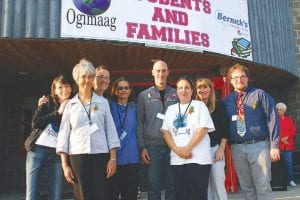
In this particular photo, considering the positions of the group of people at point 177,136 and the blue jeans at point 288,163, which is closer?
the group of people at point 177,136

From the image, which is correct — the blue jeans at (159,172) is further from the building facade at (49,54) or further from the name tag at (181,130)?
the building facade at (49,54)

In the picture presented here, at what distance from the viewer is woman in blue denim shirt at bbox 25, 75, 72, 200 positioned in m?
4.23

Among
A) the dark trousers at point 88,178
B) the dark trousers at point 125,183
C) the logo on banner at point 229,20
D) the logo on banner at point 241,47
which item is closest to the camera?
the dark trousers at point 88,178

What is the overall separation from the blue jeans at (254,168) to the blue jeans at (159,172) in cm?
77

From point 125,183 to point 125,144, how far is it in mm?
431

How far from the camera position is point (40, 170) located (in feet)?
14.2

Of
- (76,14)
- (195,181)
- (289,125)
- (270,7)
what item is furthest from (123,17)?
(289,125)

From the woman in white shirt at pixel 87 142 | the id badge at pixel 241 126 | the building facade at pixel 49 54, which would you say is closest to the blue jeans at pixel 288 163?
the building facade at pixel 49 54

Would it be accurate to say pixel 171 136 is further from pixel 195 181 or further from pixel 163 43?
pixel 163 43

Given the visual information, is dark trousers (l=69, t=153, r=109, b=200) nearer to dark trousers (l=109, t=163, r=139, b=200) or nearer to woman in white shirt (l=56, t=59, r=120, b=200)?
woman in white shirt (l=56, t=59, r=120, b=200)

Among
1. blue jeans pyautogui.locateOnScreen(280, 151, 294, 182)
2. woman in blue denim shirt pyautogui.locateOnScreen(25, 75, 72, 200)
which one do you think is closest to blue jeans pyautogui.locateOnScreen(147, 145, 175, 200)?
woman in blue denim shirt pyautogui.locateOnScreen(25, 75, 72, 200)

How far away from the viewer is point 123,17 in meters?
6.15

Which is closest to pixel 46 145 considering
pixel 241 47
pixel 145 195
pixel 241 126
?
pixel 241 126

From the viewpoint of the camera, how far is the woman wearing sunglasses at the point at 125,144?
412 cm
